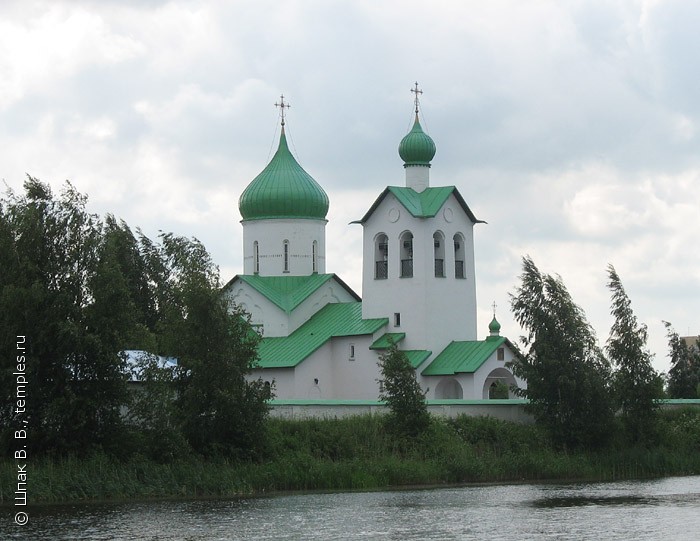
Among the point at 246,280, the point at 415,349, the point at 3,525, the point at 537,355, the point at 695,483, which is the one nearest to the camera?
the point at 3,525

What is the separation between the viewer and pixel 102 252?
109 feet

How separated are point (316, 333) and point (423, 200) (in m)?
5.82

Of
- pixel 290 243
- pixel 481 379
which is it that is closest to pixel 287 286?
pixel 290 243

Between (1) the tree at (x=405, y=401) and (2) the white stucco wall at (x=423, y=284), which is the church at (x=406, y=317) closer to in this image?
(2) the white stucco wall at (x=423, y=284)

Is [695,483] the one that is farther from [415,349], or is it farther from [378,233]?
[378,233]

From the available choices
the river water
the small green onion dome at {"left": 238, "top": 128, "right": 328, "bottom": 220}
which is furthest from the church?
the river water

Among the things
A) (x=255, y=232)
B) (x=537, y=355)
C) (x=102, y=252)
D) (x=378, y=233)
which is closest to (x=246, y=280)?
(x=255, y=232)

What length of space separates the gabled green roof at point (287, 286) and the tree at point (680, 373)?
12.9m

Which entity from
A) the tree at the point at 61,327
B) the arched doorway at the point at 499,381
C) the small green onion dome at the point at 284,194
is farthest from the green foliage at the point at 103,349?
the small green onion dome at the point at 284,194

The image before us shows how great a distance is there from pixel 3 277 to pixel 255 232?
821 inches

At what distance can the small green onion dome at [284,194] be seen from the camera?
172ft

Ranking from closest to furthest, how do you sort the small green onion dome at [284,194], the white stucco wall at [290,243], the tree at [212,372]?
the tree at [212,372] → the small green onion dome at [284,194] → the white stucco wall at [290,243]

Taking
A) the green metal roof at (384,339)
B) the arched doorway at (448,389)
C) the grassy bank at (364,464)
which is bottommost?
the grassy bank at (364,464)

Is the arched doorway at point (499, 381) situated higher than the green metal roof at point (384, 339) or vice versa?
the green metal roof at point (384, 339)
